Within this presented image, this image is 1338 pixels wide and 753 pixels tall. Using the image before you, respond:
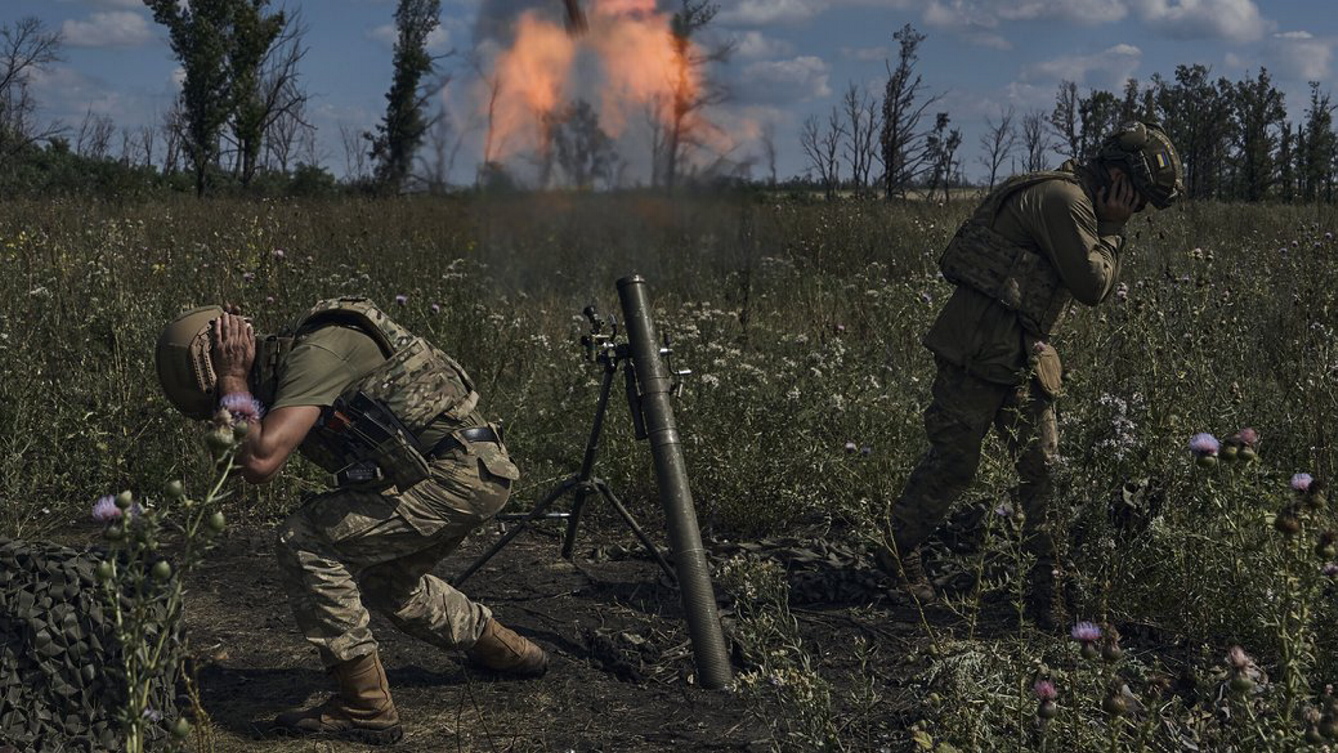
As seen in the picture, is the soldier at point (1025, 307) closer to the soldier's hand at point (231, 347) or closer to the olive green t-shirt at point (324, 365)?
the olive green t-shirt at point (324, 365)

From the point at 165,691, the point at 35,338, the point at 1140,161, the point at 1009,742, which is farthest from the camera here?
the point at 35,338

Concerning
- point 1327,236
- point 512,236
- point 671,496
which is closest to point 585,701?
point 671,496

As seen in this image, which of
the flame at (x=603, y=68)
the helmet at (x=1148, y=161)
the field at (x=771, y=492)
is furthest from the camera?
the flame at (x=603, y=68)

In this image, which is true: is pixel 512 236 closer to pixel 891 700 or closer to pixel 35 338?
pixel 35 338

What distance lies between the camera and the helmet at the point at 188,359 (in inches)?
149

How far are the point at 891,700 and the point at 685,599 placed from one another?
29.6 inches

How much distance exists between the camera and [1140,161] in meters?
4.73

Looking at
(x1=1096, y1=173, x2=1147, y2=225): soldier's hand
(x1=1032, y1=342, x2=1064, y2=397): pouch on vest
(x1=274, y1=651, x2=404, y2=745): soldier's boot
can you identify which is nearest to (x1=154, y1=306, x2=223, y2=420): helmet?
(x1=274, y1=651, x2=404, y2=745): soldier's boot

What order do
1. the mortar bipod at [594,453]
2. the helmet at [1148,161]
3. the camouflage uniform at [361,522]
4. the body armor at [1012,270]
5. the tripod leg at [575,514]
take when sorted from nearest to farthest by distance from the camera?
the camouflage uniform at [361,522]
the mortar bipod at [594,453]
the helmet at [1148,161]
the body armor at [1012,270]
the tripod leg at [575,514]

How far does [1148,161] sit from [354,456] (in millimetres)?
3043

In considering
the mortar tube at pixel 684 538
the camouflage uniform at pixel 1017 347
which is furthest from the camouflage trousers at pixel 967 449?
the mortar tube at pixel 684 538

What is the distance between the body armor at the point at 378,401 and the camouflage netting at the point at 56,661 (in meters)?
0.72

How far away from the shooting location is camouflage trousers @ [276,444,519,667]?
12.9 ft

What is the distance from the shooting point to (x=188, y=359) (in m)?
3.78
